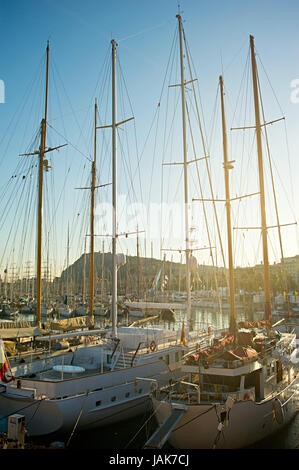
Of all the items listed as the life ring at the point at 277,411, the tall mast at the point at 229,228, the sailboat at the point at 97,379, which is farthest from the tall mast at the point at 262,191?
the life ring at the point at 277,411

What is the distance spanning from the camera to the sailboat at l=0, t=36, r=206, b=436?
12.7m

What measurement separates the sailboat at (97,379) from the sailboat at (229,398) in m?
1.67

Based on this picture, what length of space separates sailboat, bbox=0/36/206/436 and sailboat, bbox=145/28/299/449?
1.67 meters

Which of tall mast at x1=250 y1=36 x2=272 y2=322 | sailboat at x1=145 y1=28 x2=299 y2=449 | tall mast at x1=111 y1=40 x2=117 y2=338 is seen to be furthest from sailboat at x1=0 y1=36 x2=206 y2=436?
tall mast at x1=250 y1=36 x2=272 y2=322

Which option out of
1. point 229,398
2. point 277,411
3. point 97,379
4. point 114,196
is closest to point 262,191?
point 114,196


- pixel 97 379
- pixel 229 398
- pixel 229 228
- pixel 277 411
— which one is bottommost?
pixel 277 411

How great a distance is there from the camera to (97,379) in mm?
14211

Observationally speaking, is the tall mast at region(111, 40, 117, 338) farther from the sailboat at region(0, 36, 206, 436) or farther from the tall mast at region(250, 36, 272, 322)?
the tall mast at region(250, 36, 272, 322)

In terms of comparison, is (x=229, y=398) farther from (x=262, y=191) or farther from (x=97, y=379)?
(x=262, y=191)

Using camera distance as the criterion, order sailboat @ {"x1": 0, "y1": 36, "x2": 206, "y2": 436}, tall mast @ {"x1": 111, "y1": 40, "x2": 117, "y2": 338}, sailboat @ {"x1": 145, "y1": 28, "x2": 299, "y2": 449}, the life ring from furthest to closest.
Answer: tall mast @ {"x1": 111, "y1": 40, "x2": 117, "y2": 338}
the life ring
sailboat @ {"x1": 0, "y1": 36, "x2": 206, "y2": 436}
sailboat @ {"x1": 145, "y1": 28, "x2": 299, "y2": 449}

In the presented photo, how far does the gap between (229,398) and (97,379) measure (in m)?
5.88

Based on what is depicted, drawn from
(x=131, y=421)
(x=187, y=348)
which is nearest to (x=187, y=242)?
(x=187, y=348)

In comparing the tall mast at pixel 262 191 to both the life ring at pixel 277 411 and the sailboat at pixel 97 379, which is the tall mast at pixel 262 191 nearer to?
the sailboat at pixel 97 379
